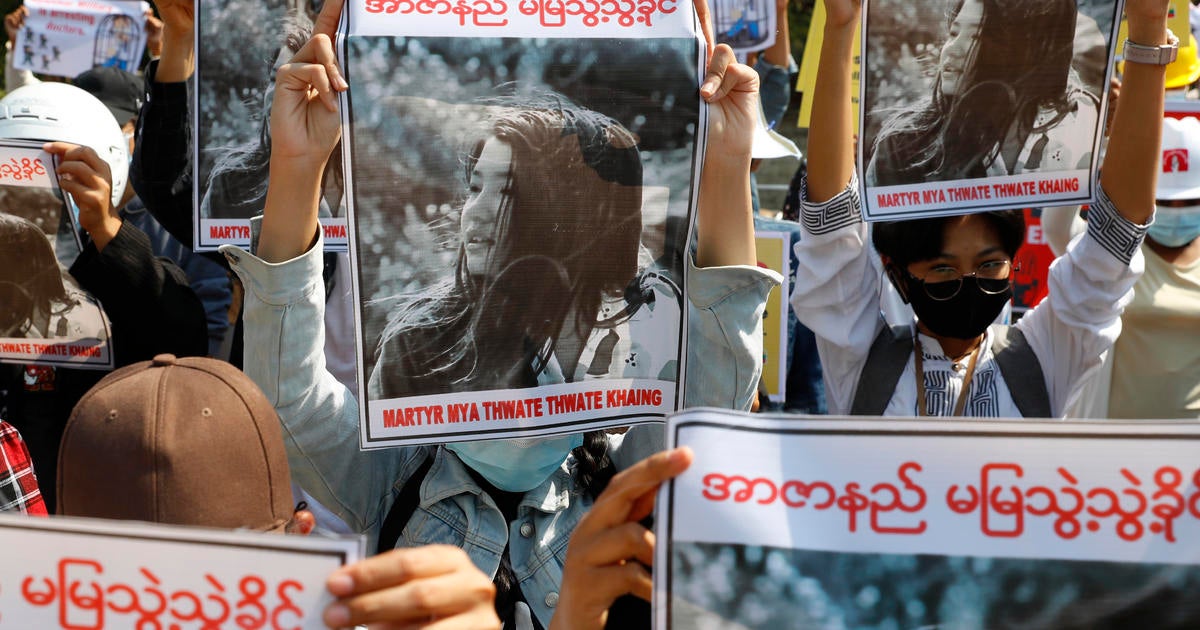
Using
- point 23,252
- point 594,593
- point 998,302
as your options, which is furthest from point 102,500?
point 998,302

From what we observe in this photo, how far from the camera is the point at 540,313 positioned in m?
2.15

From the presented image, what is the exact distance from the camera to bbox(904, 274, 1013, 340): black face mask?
2.84m

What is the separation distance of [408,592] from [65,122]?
2.57 m

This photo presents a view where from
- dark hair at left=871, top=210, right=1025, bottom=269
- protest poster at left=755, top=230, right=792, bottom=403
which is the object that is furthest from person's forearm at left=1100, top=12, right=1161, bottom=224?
protest poster at left=755, top=230, right=792, bottom=403

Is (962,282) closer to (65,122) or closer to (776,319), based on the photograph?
(776,319)

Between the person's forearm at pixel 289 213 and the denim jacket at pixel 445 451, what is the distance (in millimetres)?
35

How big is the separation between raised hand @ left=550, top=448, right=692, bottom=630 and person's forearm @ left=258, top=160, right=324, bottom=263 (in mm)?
811

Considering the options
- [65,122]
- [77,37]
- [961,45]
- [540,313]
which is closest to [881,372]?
[961,45]

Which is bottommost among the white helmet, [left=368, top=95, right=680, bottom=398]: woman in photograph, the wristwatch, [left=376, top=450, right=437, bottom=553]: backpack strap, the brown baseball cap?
[left=376, top=450, right=437, bottom=553]: backpack strap

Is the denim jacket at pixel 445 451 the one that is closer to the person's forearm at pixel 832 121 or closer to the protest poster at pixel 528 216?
the protest poster at pixel 528 216

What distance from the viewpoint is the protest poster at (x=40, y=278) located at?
3.00 meters

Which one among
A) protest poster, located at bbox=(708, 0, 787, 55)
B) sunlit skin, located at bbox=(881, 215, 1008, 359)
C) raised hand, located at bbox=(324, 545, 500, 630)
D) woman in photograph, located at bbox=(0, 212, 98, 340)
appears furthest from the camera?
protest poster, located at bbox=(708, 0, 787, 55)

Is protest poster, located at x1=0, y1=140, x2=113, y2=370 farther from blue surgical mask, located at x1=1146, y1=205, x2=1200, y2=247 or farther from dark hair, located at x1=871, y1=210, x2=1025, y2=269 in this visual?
blue surgical mask, located at x1=1146, y1=205, x2=1200, y2=247

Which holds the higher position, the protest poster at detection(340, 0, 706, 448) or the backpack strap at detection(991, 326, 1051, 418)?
the protest poster at detection(340, 0, 706, 448)
